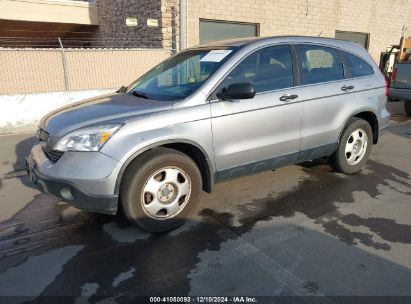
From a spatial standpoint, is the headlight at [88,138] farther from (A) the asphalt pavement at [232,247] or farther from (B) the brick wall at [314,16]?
(B) the brick wall at [314,16]

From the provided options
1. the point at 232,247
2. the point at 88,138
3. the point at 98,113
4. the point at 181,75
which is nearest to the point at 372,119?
the point at 181,75

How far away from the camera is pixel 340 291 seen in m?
2.57

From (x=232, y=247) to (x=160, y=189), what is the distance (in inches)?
33.8

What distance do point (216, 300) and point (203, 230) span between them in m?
1.01

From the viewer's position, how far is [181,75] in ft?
12.9

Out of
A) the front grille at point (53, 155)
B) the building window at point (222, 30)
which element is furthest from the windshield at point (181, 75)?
the building window at point (222, 30)

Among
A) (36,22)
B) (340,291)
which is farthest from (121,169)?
(36,22)

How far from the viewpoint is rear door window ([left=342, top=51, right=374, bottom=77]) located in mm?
4680

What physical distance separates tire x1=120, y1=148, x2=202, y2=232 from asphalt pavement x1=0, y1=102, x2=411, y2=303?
17 centimetres

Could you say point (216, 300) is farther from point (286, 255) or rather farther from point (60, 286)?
point (60, 286)

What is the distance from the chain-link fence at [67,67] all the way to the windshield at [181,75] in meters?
5.43

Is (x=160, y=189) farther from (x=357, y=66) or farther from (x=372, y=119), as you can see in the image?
(x=372, y=119)

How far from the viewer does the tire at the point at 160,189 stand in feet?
10.4

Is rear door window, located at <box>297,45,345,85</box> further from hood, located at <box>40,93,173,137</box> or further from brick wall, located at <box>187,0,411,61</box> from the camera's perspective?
brick wall, located at <box>187,0,411,61</box>
